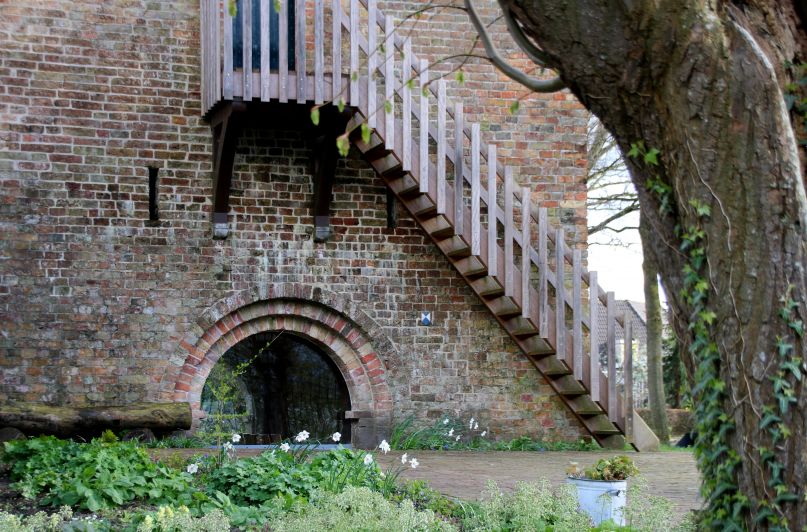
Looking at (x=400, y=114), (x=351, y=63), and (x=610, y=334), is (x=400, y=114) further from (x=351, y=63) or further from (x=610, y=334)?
(x=610, y=334)

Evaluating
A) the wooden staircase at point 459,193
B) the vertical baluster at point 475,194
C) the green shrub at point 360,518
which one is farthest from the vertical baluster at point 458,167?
the green shrub at point 360,518

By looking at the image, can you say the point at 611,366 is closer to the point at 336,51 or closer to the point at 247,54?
the point at 336,51

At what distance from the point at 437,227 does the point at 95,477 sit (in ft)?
20.3

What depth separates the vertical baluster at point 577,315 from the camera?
1185 cm

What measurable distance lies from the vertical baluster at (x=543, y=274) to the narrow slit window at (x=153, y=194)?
426cm

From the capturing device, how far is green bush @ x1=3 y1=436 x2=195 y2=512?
21.4ft

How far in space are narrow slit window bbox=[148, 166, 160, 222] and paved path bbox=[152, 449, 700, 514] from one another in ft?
8.88

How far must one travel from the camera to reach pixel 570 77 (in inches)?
195

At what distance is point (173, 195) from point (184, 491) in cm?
572

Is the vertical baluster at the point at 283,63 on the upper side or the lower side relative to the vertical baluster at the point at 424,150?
upper

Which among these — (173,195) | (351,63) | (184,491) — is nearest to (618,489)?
(184,491)

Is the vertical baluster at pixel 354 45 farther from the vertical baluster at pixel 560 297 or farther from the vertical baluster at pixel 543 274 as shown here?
the vertical baluster at pixel 560 297

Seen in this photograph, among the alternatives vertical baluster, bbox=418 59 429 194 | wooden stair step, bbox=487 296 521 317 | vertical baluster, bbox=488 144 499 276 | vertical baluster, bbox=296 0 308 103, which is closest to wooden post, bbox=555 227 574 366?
wooden stair step, bbox=487 296 521 317

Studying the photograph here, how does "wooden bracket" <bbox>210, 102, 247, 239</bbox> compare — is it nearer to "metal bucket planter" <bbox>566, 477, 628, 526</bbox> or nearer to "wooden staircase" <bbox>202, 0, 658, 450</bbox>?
"wooden staircase" <bbox>202, 0, 658, 450</bbox>
